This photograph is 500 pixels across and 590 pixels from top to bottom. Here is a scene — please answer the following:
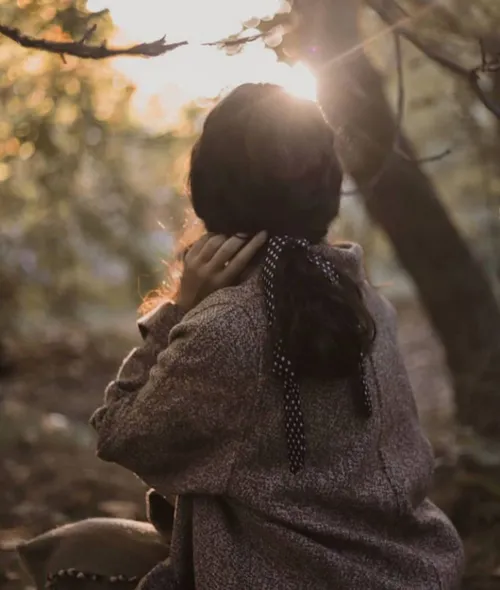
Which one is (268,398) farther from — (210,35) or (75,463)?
(75,463)

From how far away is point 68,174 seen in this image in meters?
4.91

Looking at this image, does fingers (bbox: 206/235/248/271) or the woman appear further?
fingers (bbox: 206/235/248/271)

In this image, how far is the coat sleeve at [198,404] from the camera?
6.34 ft

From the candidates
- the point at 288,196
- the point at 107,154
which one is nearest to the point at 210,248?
the point at 288,196

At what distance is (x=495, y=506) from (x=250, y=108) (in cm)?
215

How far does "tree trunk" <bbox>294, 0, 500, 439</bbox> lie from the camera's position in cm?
378

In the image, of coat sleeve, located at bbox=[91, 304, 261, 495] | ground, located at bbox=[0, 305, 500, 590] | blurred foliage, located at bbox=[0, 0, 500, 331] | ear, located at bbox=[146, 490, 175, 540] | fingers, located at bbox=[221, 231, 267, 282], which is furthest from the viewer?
ground, located at bbox=[0, 305, 500, 590]

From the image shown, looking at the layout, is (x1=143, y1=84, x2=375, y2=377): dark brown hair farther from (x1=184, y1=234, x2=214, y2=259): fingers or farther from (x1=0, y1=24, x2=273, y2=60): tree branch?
(x1=0, y1=24, x2=273, y2=60): tree branch

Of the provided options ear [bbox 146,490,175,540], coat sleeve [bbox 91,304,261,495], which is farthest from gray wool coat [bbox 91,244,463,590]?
ear [bbox 146,490,175,540]

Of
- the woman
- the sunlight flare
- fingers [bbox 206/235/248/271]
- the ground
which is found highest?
the sunlight flare

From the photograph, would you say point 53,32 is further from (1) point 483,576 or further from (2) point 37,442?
(2) point 37,442

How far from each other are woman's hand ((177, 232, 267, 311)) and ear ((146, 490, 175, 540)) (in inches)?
20.0

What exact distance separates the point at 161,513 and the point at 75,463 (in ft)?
8.40

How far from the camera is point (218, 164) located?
2.04 metres
